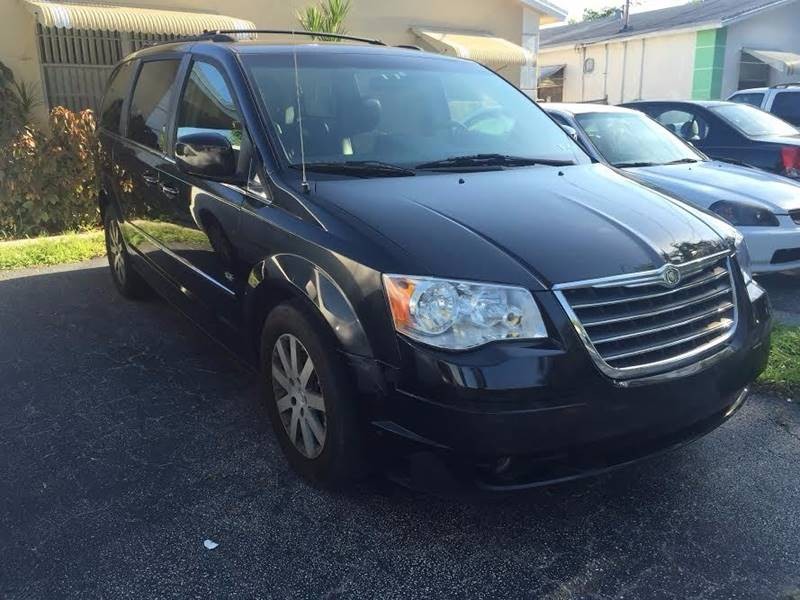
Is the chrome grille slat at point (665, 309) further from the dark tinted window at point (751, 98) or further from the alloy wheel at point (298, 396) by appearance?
the dark tinted window at point (751, 98)

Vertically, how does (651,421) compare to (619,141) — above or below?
below

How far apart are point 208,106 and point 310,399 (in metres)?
1.76

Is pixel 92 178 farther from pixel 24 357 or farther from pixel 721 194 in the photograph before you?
pixel 721 194

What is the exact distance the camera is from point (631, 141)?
6.58 metres

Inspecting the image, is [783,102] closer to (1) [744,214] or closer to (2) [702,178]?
(2) [702,178]

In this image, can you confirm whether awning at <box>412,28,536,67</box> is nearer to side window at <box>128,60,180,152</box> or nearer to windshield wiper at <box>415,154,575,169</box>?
side window at <box>128,60,180,152</box>

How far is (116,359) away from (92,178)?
13.8ft

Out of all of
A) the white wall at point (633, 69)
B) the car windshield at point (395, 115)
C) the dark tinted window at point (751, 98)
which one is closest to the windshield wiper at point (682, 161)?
the car windshield at point (395, 115)

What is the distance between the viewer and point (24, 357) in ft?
14.9

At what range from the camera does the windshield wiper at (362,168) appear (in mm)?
3121

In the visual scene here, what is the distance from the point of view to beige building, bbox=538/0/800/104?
21.6 m

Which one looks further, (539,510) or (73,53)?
(73,53)

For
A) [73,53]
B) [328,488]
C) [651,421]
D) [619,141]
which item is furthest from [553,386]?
[73,53]

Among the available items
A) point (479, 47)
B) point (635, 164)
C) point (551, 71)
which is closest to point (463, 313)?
point (635, 164)
